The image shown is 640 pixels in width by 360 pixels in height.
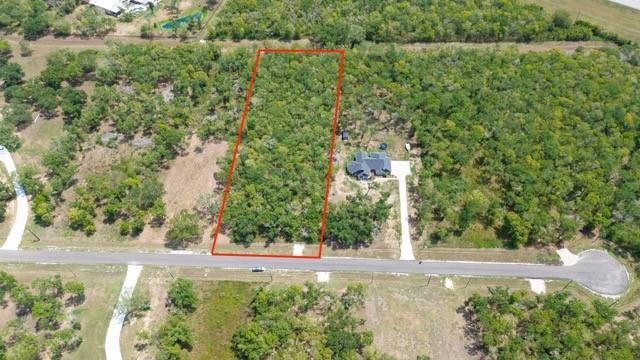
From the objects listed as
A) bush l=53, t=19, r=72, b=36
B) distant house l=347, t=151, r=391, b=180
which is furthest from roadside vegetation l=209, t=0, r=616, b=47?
bush l=53, t=19, r=72, b=36

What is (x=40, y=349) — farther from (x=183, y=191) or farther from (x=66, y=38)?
(x=66, y=38)

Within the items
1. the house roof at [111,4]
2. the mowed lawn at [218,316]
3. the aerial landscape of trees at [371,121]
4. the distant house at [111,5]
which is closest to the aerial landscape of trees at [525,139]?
the aerial landscape of trees at [371,121]

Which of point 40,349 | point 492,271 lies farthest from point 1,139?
point 492,271

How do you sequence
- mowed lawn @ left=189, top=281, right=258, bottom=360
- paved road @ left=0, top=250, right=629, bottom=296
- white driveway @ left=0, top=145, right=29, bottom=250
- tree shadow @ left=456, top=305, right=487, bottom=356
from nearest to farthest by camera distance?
tree shadow @ left=456, top=305, right=487, bottom=356
mowed lawn @ left=189, top=281, right=258, bottom=360
paved road @ left=0, top=250, right=629, bottom=296
white driveway @ left=0, top=145, right=29, bottom=250

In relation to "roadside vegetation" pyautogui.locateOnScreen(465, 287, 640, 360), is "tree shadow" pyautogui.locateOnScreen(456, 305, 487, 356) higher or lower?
lower

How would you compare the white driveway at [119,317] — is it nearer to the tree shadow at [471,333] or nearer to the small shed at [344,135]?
the small shed at [344,135]

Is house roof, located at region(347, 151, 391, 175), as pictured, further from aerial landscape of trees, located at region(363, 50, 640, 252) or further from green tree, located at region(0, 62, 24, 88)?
green tree, located at region(0, 62, 24, 88)
